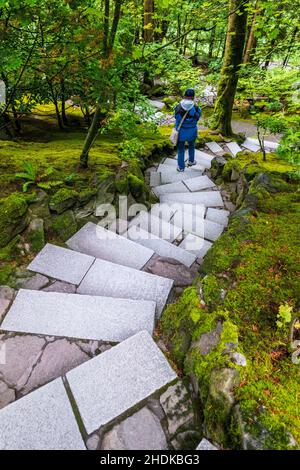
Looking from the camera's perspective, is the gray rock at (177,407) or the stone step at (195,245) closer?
the gray rock at (177,407)

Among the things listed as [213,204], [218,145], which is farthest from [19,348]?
[218,145]

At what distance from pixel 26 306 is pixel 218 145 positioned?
8.10 meters

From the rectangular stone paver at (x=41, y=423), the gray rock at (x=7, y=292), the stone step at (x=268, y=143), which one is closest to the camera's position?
the rectangular stone paver at (x=41, y=423)

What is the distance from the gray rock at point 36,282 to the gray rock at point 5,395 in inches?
41.8

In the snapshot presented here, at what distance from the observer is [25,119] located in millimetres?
6816

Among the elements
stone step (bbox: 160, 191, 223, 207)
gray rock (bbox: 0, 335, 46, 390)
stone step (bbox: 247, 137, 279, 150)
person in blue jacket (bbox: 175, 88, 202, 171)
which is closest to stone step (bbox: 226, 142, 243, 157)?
stone step (bbox: 247, 137, 279, 150)

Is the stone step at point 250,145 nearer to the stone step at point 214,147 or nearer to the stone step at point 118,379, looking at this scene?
the stone step at point 214,147

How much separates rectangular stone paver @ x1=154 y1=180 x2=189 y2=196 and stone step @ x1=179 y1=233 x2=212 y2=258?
6.57 feet

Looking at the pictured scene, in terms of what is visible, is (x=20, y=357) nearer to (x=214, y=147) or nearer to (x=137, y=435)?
(x=137, y=435)

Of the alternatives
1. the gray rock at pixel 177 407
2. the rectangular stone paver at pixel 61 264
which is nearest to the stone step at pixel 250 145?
the rectangular stone paver at pixel 61 264

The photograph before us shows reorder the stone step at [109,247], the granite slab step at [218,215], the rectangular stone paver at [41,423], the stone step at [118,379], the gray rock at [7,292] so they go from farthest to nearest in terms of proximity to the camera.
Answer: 1. the granite slab step at [218,215]
2. the stone step at [109,247]
3. the gray rock at [7,292]
4. the stone step at [118,379]
5. the rectangular stone paver at [41,423]

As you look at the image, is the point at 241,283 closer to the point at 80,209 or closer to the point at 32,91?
the point at 80,209

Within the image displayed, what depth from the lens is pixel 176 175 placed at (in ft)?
22.5

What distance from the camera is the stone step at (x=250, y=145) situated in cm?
928
